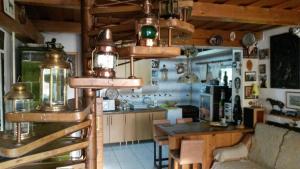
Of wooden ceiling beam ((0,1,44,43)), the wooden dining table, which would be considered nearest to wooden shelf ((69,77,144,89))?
wooden ceiling beam ((0,1,44,43))

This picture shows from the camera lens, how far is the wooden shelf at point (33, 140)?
0.75 metres

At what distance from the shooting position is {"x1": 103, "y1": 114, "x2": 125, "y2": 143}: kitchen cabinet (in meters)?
5.95

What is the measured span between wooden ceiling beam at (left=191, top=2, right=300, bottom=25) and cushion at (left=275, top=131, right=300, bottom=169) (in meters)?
1.55

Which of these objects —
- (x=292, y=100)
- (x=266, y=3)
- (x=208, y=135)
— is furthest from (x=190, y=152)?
(x=266, y=3)

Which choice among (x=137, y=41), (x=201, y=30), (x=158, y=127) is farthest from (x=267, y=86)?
(x=137, y=41)

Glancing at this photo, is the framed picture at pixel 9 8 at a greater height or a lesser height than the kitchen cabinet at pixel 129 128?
greater

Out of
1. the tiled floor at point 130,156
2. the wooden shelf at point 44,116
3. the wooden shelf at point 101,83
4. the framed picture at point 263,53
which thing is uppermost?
the framed picture at point 263,53

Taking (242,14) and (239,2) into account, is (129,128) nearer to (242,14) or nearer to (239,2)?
(242,14)

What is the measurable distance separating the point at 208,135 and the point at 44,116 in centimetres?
356

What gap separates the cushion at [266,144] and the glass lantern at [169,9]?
3.15m

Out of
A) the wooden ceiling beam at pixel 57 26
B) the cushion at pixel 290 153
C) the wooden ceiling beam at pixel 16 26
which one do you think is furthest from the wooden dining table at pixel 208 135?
the wooden ceiling beam at pixel 16 26

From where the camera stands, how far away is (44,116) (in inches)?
33.3

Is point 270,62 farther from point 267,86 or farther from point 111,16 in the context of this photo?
point 111,16

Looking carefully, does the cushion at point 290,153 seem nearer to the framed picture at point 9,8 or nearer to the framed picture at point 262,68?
the framed picture at point 262,68
